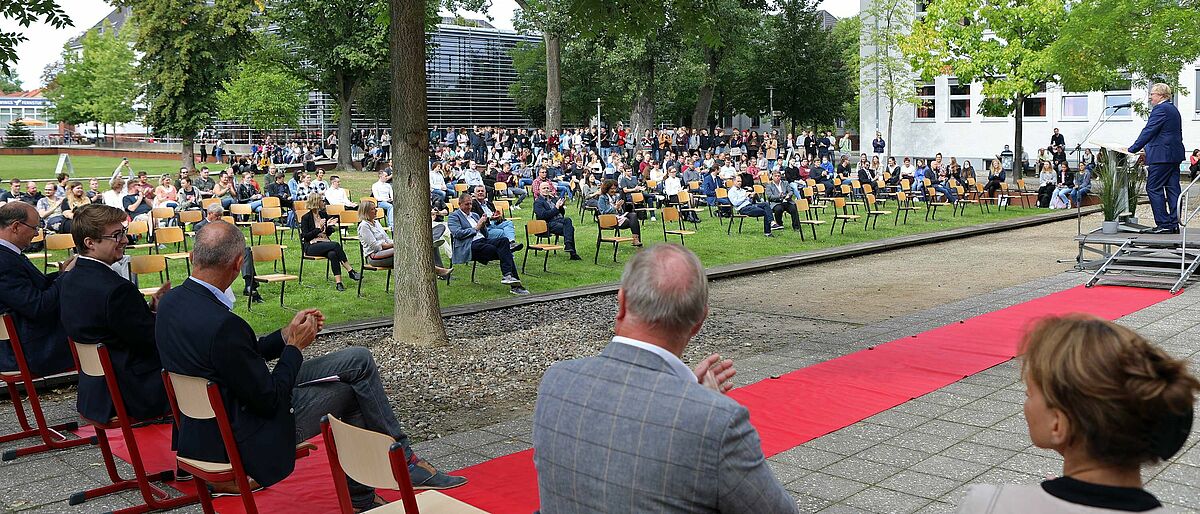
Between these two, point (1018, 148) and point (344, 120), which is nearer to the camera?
point (1018, 148)

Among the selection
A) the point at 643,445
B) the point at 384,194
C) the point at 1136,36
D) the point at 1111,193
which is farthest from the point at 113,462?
the point at 1136,36

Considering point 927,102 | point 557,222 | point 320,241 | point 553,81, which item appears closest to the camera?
point 320,241

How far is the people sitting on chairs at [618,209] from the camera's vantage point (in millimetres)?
16797

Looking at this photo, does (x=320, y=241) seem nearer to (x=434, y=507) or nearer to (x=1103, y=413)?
(x=434, y=507)

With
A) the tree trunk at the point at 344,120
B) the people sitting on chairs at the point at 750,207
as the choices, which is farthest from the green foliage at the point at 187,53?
the people sitting on chairs at the point at 750,207

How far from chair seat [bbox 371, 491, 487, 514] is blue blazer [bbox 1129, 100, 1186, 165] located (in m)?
11.4

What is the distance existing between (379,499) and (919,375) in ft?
13.9

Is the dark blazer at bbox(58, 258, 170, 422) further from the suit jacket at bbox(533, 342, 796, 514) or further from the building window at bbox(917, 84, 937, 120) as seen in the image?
the building window at bbox(917, 84, 937, 120)

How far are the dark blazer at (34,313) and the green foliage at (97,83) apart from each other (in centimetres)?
5251

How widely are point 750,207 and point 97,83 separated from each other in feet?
169

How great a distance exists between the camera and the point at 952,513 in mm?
4688

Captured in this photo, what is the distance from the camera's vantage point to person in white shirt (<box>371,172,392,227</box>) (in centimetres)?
1889

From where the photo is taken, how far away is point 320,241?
13016 mm

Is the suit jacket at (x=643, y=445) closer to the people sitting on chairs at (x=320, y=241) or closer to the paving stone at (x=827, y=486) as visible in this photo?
the paving stone at (x=827, y=486)
